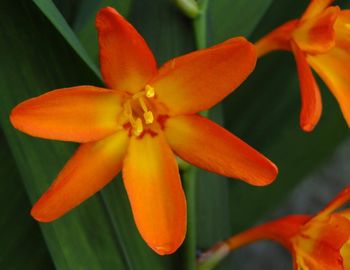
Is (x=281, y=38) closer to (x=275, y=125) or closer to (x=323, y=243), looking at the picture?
(x=323, y=243)

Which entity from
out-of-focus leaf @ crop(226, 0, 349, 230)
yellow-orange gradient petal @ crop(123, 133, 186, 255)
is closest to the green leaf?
yellow-orange gradient petal @ crop(123, 133, 186, 255)

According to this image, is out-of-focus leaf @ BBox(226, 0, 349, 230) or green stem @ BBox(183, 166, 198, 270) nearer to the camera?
green stem @ BBox(183, 166, 198, 270)

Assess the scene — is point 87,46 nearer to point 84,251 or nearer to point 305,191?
point 84,251

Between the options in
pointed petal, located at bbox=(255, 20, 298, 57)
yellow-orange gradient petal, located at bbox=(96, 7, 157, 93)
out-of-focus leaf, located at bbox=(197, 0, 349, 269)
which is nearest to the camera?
yellow-orange gradient petal, located at bbox=(96, 7, 157, 93)

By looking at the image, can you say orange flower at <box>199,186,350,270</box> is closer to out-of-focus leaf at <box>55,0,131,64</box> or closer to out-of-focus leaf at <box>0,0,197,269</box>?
out-of-focus leaf at <box>0,0,197,269</box>

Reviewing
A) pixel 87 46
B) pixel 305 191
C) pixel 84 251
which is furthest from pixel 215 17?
pixel 305 191

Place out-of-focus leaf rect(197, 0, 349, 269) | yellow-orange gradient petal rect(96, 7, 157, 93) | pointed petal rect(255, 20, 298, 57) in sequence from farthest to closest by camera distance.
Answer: out-of-focus leaf rect(197, 0, 349, 269), pointed petal rect(255, 20, 298, 57), yellow-orange gradient petal rect(96, 7, 157, 93)
